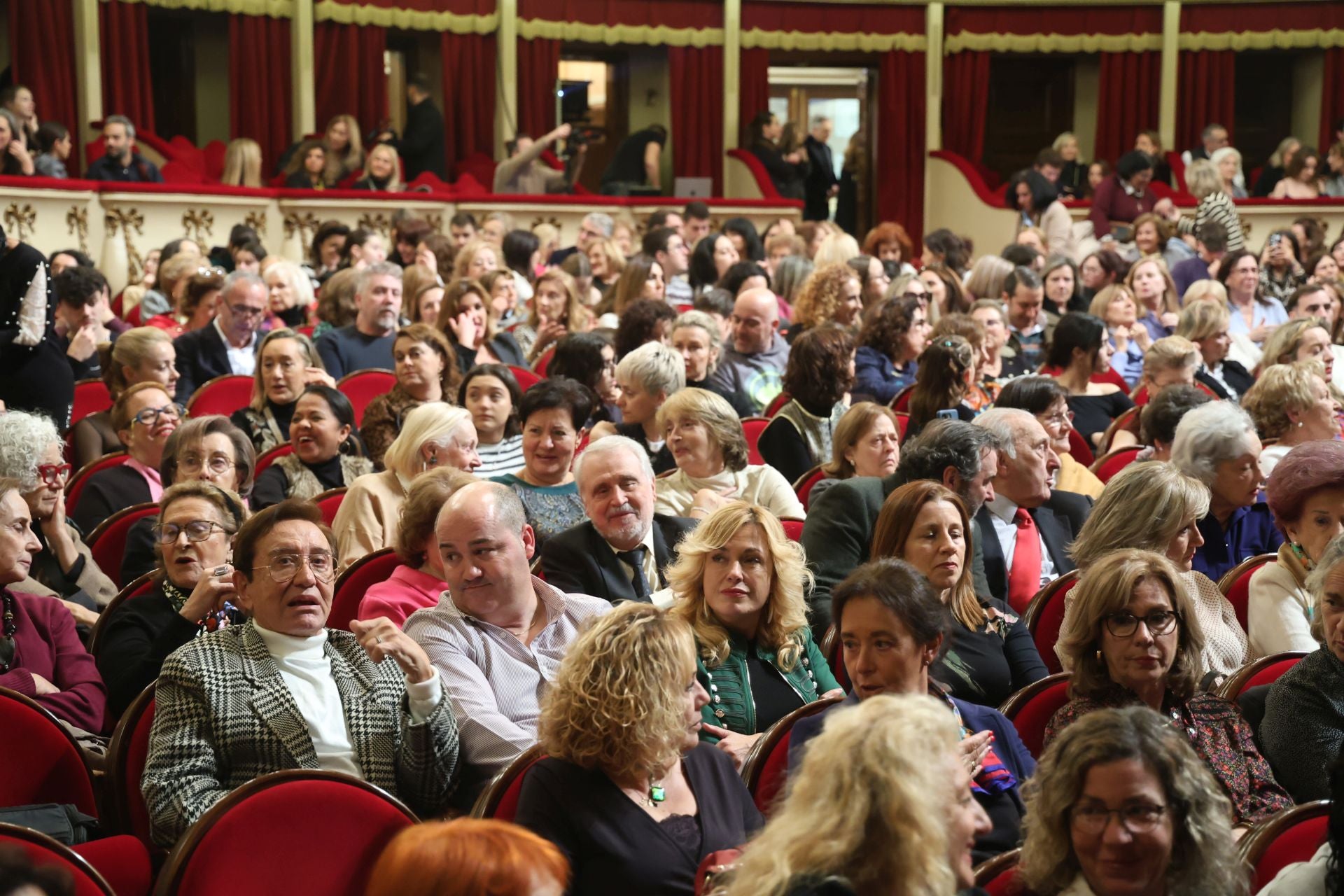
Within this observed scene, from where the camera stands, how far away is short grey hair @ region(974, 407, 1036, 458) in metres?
4.12

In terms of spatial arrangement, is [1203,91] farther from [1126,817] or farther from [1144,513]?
[1126,817]

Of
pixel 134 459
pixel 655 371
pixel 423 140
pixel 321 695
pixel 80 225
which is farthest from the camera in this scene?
pixel 423 140

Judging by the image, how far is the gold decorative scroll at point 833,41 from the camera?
15.1 metres

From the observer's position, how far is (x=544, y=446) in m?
4.34

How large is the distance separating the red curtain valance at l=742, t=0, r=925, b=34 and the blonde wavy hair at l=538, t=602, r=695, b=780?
43.5 ft

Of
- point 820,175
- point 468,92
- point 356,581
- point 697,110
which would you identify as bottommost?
point 356,581

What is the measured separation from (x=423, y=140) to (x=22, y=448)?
32.9 feet

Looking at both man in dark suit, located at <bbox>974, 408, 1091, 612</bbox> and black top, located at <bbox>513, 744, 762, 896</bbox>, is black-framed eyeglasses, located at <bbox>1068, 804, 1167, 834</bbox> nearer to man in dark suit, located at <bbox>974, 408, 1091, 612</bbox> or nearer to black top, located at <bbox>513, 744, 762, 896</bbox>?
black top, located at <bbox>513, 744, 762, 896</bbox>

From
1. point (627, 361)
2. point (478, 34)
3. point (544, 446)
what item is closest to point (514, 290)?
point (627, 361)

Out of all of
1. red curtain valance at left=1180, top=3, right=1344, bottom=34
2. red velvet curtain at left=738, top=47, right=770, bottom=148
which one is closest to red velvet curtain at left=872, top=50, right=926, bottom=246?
red velvet curtain at left=738, top=47, right=770, bottom=148

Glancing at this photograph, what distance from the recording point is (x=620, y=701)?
97.0 inches

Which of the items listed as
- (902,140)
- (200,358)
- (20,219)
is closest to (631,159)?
(902,140)

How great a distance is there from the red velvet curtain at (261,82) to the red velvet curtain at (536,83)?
213 cm

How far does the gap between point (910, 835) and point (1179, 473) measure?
6.60 ft
